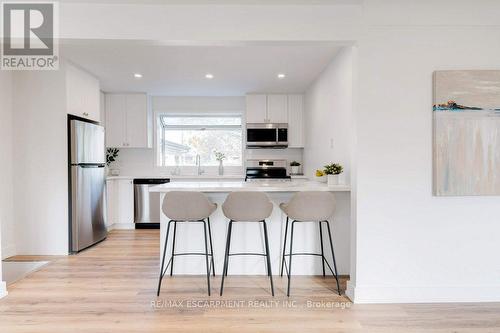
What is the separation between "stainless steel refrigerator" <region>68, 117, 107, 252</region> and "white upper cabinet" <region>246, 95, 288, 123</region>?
8.10ft

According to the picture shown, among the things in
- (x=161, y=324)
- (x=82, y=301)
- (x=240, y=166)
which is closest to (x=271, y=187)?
(x=161, y=324)

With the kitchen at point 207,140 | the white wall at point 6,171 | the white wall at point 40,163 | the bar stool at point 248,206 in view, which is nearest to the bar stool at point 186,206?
the bar stool at point 248,206

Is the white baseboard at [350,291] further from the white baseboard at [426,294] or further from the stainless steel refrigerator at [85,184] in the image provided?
the stainless steel refrigerator at [85,184]

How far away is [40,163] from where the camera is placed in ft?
12.5

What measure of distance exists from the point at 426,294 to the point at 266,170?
3.41 metres

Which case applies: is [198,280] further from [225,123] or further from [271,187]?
[225,123]

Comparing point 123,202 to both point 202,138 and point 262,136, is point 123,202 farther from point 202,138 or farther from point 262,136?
point 262,136

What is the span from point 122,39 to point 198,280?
227 cm

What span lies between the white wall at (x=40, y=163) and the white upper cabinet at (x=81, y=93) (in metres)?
0.08

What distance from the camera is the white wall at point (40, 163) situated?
3.77 m

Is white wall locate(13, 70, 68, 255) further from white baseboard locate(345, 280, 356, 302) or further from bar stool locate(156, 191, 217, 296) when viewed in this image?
white baseboard locate(345, 280, 356, 302)

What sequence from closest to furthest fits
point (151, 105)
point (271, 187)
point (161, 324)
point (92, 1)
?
point (161, 324)
point (92, 1)
point (271, 187)
point (151, 105)

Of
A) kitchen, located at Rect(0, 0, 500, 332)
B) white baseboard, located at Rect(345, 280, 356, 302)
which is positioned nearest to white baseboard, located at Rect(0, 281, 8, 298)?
kitchen, located at Rect(0, 0, 500, 332)

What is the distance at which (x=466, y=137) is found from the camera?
8.18 ft
